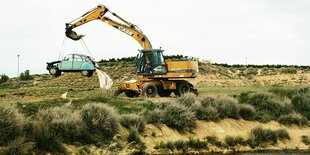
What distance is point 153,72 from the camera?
132 ft

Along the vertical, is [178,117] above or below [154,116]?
below

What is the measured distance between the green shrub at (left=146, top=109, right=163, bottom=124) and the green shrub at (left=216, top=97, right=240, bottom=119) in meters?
5.28

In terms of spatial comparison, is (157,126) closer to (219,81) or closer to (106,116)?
(106,116)

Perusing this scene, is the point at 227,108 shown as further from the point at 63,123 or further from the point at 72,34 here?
the point at 63,123

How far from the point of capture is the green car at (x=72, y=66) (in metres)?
39.2

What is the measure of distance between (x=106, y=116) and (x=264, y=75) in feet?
191

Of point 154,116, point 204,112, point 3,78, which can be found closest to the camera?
point 154,116

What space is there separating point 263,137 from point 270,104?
618 cm

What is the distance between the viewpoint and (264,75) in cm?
8394

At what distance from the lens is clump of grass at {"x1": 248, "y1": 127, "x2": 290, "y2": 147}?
33.1 metres

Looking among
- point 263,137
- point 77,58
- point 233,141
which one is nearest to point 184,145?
point 233,141

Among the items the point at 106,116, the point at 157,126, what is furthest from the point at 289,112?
the point at 106,116

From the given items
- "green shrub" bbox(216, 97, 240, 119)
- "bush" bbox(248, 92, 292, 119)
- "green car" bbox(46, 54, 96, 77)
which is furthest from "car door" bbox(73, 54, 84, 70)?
"bush" bbox(248, 92, 292, 119)

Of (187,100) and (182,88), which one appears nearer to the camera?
(187,100)
